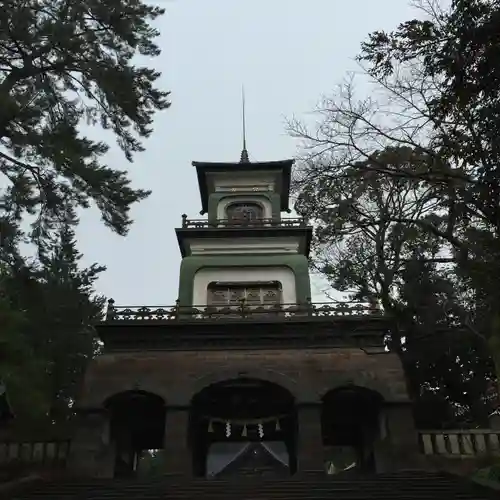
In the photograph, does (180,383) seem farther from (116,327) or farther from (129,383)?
(116,327)

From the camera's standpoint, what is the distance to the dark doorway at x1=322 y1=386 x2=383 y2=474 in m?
13.6

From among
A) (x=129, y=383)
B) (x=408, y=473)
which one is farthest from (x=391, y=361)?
(x=129, y=383)

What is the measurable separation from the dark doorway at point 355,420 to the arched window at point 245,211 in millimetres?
6435

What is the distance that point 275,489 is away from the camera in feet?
33.9

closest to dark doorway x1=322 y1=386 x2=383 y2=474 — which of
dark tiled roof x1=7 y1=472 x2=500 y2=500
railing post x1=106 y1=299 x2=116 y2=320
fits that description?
dark tiled roof x1=7 y1=472 x2=500 y2=500

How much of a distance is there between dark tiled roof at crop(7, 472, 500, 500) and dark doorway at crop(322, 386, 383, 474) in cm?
241

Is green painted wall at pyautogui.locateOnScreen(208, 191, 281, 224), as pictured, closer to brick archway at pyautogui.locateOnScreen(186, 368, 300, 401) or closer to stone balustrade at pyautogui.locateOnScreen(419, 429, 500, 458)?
brick archway at pyautogui.locateOnScreen(186, 368, 300, 401)

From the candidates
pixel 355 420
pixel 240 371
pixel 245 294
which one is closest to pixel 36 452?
pixel 240 371

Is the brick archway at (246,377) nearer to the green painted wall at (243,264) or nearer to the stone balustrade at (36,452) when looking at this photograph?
the green painted wall at (243,264)

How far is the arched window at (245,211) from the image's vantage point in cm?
1814

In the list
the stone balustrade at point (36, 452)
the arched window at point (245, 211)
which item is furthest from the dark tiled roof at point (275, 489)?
the arched window at point (245, 211)

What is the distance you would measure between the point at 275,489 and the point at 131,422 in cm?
579

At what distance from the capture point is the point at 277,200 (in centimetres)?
1839

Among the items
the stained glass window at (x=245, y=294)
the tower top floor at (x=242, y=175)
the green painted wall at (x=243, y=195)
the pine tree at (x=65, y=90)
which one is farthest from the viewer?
the tower top floor at (x=242, y=175)
